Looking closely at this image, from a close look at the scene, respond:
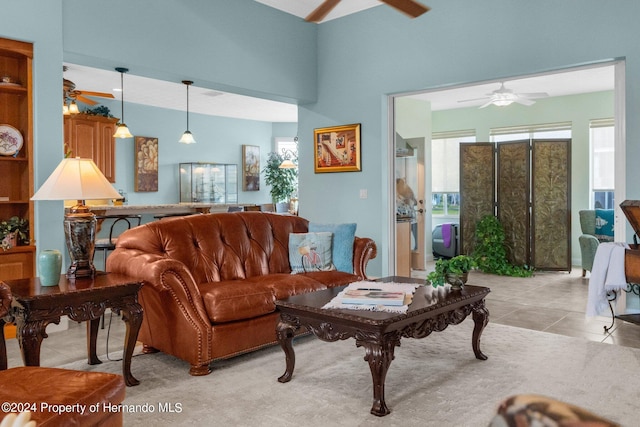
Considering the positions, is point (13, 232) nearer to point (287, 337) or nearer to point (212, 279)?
point (212, 279)

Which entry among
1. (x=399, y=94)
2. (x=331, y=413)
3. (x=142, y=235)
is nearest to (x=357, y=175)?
(x=399, y=94)

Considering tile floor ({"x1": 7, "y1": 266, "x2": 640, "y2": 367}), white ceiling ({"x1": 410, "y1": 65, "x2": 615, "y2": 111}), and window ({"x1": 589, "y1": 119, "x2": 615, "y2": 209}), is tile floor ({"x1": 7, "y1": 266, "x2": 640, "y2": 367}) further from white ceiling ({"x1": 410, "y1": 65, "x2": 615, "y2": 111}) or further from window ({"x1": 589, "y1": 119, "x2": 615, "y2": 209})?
white ceiling ({"x1": 410, "y1": 65, "x2": 615, "y2": 111})

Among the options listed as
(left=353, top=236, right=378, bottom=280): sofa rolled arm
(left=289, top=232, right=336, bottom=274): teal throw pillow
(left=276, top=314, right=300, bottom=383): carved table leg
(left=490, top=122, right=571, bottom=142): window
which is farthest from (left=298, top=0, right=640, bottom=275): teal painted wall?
(left=490, top=122, right=571, bottom=142): window

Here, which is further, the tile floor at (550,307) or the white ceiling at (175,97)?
the white ceiling at (175,97)

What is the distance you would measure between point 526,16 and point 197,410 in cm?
430

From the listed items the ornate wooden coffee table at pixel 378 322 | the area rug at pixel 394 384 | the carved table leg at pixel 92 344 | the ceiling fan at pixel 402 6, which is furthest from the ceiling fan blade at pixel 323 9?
Result: the carved table leg at pixel 92 344

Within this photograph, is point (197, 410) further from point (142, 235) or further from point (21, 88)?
point (21, 88)

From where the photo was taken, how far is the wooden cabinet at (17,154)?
13.3 ft

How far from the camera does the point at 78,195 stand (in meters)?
3.02

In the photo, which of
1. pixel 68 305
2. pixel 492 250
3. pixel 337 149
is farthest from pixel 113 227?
pixel 492 250

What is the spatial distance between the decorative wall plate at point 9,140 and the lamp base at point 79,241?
4.70 feet

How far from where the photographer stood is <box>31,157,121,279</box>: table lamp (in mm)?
3031

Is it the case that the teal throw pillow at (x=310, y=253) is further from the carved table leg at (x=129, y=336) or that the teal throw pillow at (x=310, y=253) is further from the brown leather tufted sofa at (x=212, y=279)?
the carved table leg at (x=129, y=336)

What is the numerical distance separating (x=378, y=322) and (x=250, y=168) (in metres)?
9.11
